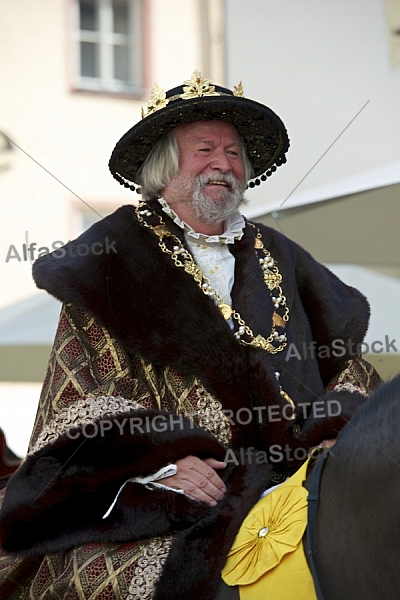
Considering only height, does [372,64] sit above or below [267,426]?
above

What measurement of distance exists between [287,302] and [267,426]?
47 cm

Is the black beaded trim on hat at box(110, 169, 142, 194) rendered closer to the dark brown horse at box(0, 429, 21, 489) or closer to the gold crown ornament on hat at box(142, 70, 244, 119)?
the gold crown ornament on hat at box(142, 70, 244, 119)

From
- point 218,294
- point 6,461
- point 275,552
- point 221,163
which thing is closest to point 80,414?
point 218,294

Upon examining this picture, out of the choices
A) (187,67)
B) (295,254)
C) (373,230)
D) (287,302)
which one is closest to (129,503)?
(287,302)

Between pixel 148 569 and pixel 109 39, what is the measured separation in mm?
5716

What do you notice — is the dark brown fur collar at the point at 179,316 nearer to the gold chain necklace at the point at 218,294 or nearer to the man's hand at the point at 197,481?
the gold chain necklace at the point at 218,294

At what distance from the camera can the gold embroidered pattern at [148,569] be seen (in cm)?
258

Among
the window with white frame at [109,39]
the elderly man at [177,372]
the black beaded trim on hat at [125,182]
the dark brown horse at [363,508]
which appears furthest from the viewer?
the window with white frame at [109,39]

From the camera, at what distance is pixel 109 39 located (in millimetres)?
7648

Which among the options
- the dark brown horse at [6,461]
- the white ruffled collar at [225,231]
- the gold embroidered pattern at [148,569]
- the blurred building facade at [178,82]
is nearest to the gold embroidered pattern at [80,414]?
the gold embroidered pattern at [148,569]

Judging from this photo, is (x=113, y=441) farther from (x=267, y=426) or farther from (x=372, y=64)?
(x=372, y=64)

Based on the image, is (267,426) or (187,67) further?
(187,67)

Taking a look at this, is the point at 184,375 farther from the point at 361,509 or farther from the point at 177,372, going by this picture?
the point at 361,509

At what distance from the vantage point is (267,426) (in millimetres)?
3029
